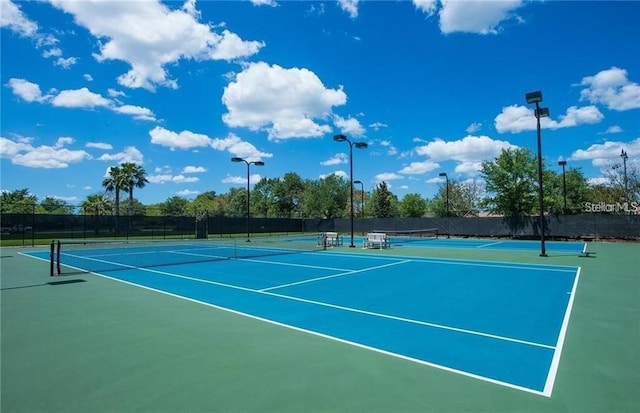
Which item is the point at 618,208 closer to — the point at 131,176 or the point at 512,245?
the point at 512,245

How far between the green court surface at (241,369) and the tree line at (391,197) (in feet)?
82.3

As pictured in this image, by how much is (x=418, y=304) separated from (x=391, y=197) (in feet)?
193

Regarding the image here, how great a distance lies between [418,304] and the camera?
303 inches

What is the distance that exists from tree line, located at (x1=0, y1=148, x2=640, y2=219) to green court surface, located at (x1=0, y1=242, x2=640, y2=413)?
25079 mm

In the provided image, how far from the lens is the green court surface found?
3541 mm

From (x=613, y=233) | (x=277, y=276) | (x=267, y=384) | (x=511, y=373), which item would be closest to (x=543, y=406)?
(x=511, y=373)

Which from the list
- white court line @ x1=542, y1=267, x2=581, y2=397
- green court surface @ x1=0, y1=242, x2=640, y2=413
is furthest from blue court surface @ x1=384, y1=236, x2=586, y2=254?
green court surface @ x1=0, y1=242, x2=640, y2=413

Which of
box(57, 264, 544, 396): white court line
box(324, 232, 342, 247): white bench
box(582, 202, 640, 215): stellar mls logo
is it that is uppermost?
box(582, 202, 640, 215): stellar mls logo

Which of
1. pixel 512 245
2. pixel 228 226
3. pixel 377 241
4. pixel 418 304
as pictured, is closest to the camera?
pixel 418 304

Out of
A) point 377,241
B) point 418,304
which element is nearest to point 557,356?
point 418,304

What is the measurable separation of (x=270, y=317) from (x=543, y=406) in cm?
433

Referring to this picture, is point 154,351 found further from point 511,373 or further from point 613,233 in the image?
point 613,233

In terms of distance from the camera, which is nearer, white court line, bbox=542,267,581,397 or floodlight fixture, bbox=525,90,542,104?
white court line, bbox=542,267,581,397

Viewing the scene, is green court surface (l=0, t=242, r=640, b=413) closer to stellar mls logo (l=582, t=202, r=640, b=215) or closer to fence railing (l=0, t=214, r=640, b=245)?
fence railing (l=0, t=214, r=640, b=245)
